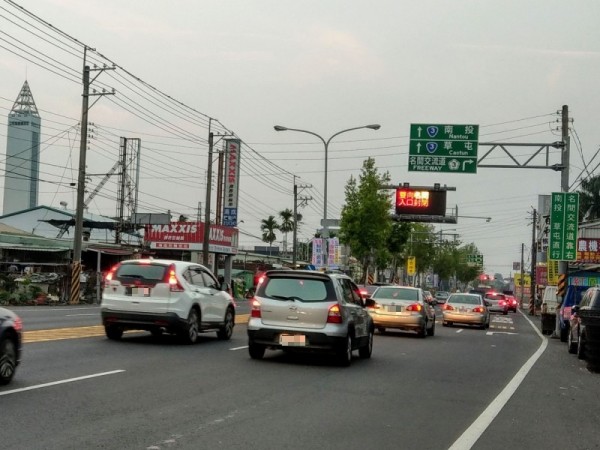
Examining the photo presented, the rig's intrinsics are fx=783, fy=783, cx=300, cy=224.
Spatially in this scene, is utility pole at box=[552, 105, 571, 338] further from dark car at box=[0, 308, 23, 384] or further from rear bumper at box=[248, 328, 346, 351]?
dark car at box=[0, 308, 23, 384]

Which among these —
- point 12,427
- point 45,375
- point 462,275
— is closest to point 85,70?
point 45,375

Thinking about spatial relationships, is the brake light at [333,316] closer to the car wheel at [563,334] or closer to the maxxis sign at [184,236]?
the car wheel at [563,334]

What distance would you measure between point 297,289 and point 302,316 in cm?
56

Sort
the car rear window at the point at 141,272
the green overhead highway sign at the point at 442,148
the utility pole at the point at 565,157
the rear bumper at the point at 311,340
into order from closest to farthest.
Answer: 1. the rear bumper at the point at 311,340
2. the car rear window at the point at 141,272
3. the green overhead highway sign at the point at 442,148
4. the utility pole at the point at 565,157

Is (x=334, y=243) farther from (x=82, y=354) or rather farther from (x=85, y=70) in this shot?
(x=82, y=354)

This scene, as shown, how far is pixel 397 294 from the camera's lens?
927 inches

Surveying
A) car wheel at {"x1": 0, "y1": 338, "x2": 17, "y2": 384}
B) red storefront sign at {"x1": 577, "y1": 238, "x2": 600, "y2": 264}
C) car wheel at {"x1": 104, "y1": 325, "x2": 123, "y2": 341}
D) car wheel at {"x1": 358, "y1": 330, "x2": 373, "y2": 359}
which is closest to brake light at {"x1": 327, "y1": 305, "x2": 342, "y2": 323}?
car wheel at {"x1": 358, "y1": 330, "x2": 373, "y2": 359}

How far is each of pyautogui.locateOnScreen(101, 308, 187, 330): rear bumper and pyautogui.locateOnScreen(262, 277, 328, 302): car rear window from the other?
2798mm

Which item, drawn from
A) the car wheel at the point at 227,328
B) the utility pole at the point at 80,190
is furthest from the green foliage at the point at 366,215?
the car wheel at the point at 227,328

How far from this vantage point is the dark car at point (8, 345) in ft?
31.6

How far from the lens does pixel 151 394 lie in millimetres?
9680

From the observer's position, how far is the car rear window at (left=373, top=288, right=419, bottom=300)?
76.2ft

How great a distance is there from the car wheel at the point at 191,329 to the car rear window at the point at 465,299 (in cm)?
1649

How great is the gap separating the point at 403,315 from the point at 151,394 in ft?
45.1
